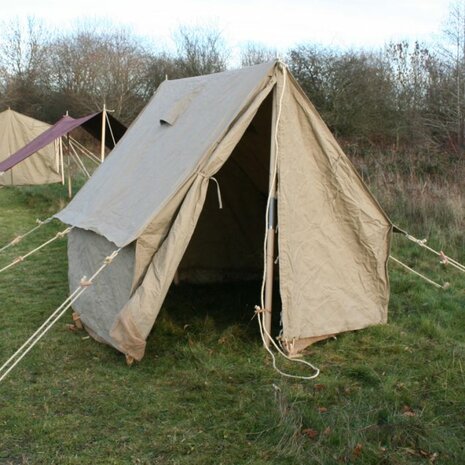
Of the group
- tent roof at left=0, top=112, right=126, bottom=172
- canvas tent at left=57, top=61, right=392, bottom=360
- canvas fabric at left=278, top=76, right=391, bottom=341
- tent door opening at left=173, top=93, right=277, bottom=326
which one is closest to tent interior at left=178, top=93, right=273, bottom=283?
tent door opening at left=173, top=93, right=277, bottom=326

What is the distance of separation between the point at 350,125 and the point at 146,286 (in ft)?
53.8

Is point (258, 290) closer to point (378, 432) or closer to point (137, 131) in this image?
point (137, 131)

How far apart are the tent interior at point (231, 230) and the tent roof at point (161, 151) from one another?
3.24 feet

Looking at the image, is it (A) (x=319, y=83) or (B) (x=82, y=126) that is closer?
(B) (x=82, y=126)

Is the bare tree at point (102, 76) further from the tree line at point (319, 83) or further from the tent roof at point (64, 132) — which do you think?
the tent roof at point (64, 132)

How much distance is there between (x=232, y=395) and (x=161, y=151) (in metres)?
2.03

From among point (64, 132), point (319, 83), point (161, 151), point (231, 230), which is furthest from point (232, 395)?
point (319, 83)

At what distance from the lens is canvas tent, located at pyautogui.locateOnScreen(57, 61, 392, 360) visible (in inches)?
152

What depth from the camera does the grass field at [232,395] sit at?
2.94m

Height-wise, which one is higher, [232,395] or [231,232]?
[231,232]

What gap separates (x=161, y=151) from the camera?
471 centimetres

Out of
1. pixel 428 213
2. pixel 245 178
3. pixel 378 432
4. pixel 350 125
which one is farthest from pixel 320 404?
pixel 350 125

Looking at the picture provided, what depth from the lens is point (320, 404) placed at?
3.36m

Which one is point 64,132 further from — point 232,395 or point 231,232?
point 232,395
